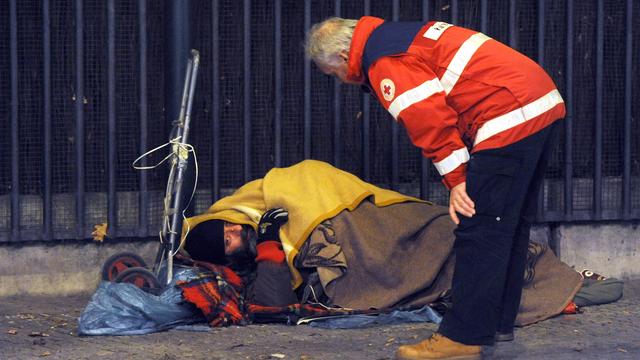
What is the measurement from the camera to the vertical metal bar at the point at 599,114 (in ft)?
25.1

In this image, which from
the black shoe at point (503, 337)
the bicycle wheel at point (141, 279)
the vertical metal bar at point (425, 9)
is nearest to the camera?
the black shoe at point (503, 337)

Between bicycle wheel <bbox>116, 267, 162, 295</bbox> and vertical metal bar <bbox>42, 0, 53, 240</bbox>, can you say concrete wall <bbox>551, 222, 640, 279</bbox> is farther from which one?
vertical metal bar <bbox>42, 0, 53, 240</bbox>

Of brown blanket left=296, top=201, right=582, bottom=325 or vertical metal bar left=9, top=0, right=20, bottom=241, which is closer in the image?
brown blanket left=296, top=201, right=582, bottom=325

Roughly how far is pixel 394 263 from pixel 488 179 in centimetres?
155

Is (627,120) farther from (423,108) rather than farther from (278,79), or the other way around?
(423,108)

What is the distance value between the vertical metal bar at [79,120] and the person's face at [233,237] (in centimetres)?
89

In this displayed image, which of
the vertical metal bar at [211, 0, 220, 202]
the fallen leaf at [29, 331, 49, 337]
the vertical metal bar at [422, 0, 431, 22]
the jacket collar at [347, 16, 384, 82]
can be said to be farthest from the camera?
the vertical metal bar at [422, 0, 431, 22]

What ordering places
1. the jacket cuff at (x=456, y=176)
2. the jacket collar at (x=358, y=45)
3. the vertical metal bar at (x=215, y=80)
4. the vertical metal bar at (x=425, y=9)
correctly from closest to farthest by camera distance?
the jacket cuff at (x=456, y=176)
the jacket collar at (x=358, y=45)
the vertical metal bar at (x=215, y=80)
the vertical metal bar at (x=425, y=9)

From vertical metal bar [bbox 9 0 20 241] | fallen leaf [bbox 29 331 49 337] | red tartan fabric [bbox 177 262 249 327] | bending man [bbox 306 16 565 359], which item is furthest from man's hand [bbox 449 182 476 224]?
vertical metal bar [bbox 9 0 20 241]

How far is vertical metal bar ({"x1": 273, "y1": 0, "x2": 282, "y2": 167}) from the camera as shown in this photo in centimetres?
727

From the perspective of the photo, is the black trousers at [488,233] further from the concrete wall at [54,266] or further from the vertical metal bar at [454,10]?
the concrete wall at [54,266]

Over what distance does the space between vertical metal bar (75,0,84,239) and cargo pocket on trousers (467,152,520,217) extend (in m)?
2.67

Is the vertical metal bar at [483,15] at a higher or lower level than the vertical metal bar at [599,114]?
higher

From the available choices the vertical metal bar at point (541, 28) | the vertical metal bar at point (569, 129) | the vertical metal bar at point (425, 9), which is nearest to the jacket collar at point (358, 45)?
the vertical metal bar at point (425, 9)
